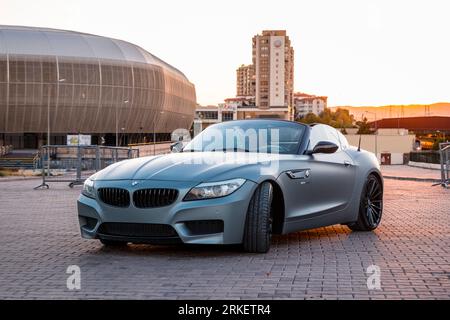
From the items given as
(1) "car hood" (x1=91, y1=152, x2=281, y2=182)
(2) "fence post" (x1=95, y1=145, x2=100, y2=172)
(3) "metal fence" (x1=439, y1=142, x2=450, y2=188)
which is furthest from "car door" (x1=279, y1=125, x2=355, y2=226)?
(2) "fence post" (x1=95, y1=145, x2=100, y2=172)

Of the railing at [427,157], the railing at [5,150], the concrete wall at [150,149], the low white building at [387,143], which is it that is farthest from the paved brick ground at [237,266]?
the low white building at [387,143]

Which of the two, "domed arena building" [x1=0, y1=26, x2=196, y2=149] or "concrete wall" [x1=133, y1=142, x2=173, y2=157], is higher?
"domed arena building" [x1=0, y1=26, x2=196, y2=149]

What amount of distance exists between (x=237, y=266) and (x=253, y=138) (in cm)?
221

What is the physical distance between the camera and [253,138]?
334 inches

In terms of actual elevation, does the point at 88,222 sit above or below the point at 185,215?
below

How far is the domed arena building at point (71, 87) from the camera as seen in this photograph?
95.4 m

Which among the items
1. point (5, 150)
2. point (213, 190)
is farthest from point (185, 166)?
point (5, 150)

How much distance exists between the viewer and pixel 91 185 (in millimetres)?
7621

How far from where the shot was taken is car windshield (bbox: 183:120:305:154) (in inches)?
330

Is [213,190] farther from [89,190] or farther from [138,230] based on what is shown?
[89,190]

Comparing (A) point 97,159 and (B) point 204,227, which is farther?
(A) point 97,159

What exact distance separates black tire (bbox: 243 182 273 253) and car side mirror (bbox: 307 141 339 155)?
126cm

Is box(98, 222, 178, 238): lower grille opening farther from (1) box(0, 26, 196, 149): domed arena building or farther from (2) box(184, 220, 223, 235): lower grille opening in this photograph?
(1) box(0, 26, 196, 149): domed arena building
